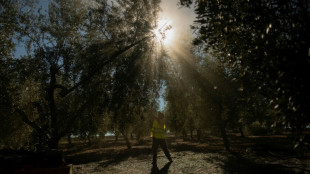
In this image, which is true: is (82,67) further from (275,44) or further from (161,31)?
(275,44)

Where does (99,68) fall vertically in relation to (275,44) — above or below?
above

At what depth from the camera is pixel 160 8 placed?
12523 mm

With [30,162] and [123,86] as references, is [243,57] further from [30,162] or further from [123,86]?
[123,86]

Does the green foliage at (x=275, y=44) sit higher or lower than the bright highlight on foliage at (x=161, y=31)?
lower

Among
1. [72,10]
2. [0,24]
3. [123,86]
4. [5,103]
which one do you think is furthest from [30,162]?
[72,10]

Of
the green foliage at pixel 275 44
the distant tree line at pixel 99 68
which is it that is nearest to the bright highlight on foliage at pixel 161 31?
the distant tree line at pixel 99 68

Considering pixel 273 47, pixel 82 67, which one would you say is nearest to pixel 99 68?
pixel 82 67

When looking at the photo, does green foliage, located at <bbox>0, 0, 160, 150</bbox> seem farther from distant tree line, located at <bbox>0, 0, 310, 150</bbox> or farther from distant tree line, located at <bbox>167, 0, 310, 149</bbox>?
distant tree line, located at <bbox>167, 0, 310, 149</bbox>

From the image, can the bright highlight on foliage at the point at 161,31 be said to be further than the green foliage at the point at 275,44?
Yes

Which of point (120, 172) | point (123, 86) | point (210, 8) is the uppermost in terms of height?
point (210, 8)

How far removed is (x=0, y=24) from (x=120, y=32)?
25.0 feet

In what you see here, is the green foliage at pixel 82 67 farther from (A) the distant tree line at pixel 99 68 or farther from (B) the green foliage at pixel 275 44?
(B) the green foliage at pixel 275 44

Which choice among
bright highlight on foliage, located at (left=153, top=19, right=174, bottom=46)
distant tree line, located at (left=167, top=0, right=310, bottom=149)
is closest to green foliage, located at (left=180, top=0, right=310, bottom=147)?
distant tree line, located at (left=167, top=0, right=310, bottom=149)

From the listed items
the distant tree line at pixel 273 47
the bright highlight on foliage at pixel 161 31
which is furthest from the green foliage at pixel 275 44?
the bright highlight on foliage at pixel 161 31
